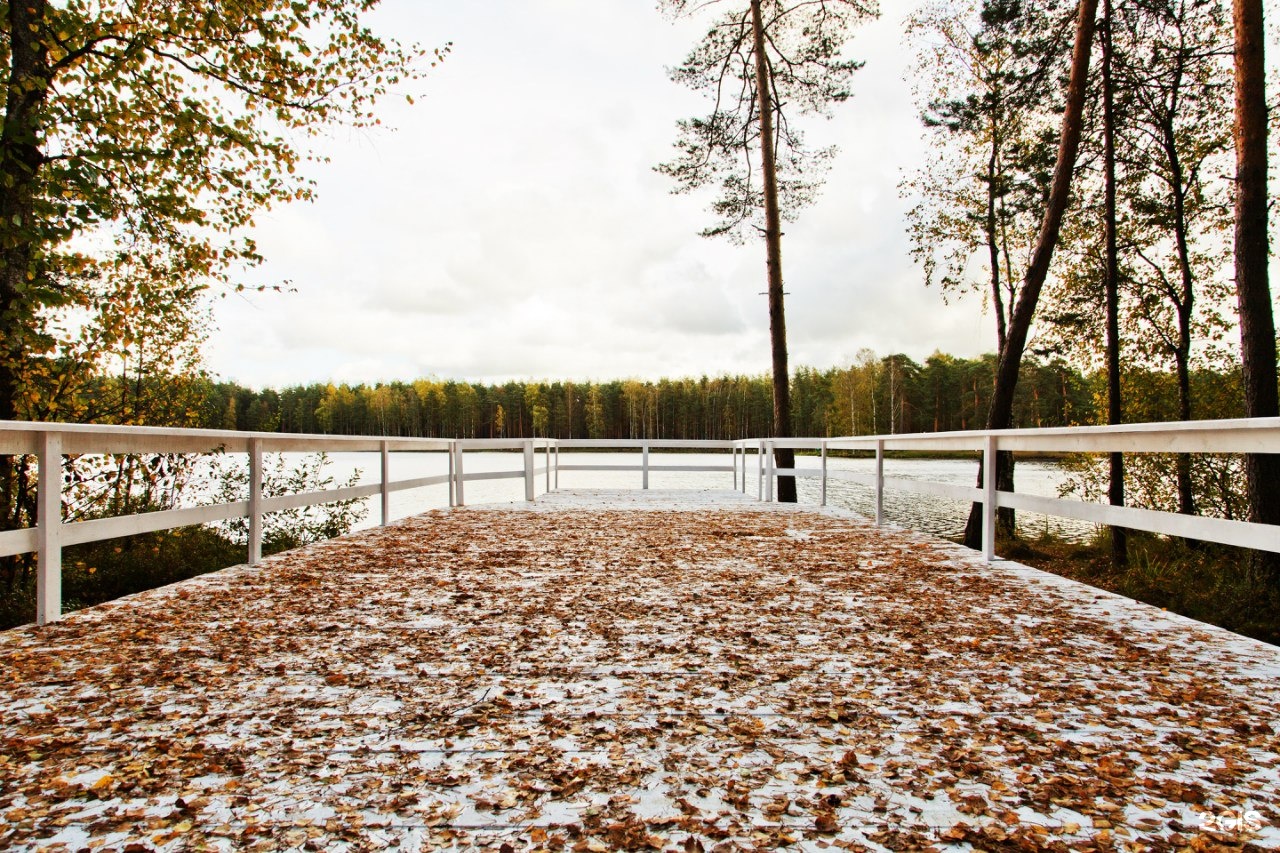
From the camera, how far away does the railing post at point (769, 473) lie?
37.2 ft

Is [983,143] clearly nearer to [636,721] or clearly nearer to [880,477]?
[880,477]

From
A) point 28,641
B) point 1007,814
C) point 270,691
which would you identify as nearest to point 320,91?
point 28,641

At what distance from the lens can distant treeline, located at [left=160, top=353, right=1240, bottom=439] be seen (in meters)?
55.7

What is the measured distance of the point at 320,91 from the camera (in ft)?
22.8

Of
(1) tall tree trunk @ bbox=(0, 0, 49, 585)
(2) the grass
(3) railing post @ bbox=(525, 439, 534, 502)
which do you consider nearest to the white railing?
(1) tall tree trunk @ bbox=(0, 0, 49, 585)

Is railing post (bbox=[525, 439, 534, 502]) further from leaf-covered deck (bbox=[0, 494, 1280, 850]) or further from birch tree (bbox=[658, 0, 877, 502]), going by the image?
leaf-covered deck (bbox=[0, 494, 1280, 850])

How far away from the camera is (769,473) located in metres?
11.6

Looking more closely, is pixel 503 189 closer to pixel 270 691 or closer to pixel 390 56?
pixel 390 56

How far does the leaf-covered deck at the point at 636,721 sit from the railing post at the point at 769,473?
6.84 metres

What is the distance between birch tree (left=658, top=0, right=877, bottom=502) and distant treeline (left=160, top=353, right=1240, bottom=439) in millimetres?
42664

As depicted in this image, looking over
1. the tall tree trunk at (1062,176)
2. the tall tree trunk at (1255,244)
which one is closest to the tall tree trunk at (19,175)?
the tall tree trunk at (1255,244)

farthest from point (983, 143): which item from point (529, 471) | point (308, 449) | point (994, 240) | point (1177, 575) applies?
point (308, 449)

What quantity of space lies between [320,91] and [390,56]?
2.66 ft

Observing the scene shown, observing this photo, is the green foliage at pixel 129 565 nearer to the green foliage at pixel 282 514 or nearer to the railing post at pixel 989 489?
the green foliage at pixel 282 514
